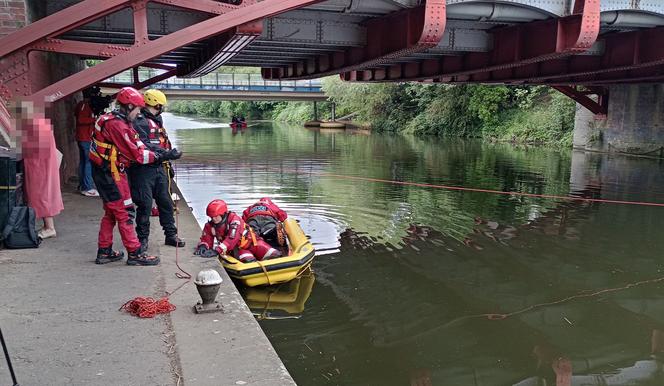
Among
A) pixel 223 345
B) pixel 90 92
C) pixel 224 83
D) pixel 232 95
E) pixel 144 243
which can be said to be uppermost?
pixel 224 83

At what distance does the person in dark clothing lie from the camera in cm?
639

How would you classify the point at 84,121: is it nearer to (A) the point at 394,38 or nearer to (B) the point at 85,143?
(B) the point at 85,143

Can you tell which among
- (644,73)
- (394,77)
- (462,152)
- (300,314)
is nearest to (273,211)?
(300,314)

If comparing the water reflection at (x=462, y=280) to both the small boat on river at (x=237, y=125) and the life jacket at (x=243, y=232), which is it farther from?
the small boat on river at (x=237, y=125)

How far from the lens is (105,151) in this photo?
5.95m

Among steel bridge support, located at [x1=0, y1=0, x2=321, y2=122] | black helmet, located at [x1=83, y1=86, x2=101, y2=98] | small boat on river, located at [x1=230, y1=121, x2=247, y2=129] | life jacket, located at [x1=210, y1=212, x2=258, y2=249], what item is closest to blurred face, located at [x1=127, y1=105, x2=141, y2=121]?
life jacket, located at [x1=210, y1=212, x2=258, y2=249]

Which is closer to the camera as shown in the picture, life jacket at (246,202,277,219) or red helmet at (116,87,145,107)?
red helmet at (116,87,145,107)

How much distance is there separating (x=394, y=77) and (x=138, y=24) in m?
11.9

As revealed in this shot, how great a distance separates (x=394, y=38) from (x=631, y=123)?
1850cm

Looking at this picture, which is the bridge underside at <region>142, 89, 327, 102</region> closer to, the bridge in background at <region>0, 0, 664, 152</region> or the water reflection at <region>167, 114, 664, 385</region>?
the bridge in background at <region>0, 0, 664, 152</region>

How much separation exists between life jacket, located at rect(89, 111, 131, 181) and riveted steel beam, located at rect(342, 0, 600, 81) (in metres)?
8.95

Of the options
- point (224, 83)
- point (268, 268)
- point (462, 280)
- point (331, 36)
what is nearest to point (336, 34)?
point (331, 36)

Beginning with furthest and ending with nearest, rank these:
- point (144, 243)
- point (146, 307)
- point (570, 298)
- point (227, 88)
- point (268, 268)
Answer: point (227, 88), point (570, 298), point (268, 268), point (144, 243), point (146, 307)

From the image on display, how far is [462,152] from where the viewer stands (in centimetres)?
2881
